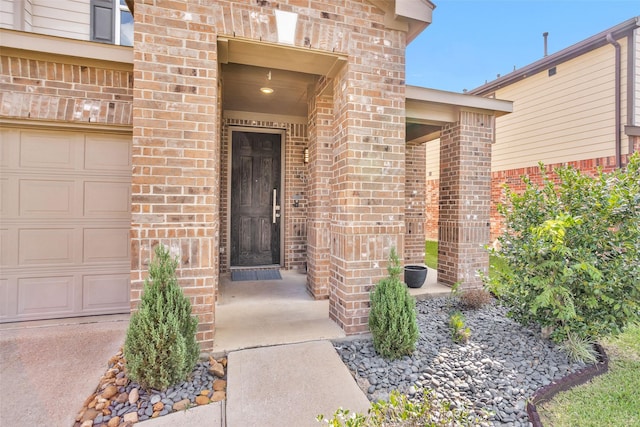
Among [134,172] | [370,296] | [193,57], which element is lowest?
[370,296]

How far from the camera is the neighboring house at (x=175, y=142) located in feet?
8.18

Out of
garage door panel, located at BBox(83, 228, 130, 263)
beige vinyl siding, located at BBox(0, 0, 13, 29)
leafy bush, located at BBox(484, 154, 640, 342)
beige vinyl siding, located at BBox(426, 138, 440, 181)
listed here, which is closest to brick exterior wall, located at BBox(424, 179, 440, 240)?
beige vinyl siding, located at BBox(426, 138, 440, 181)

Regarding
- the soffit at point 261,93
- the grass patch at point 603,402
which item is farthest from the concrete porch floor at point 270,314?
the soffit at point 261,93

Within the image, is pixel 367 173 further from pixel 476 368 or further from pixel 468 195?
pixel 468 195

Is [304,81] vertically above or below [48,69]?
above

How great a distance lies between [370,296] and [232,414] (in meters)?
1.45

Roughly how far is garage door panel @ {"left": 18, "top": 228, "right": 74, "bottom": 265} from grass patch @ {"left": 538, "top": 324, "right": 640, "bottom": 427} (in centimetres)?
447

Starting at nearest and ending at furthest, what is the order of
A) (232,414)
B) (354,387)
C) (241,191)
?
(232,414) < (354,387) < (241,191)

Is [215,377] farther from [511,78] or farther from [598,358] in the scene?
[511,78]

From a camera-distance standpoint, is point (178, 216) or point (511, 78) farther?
point (511, 78)

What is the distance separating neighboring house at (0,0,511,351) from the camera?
2494 mm

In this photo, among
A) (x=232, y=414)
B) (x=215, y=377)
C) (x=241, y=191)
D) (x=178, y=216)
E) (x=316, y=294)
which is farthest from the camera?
(x=241, y=191)

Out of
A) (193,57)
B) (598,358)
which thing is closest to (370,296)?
(598,358)

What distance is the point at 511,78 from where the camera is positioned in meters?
8.57
